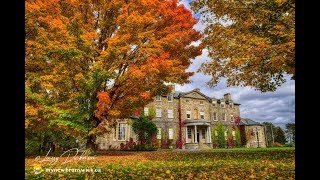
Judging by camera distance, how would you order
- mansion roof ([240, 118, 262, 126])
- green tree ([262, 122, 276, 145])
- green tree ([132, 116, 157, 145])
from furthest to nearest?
1. green tree ([262, 122, 276, 145])
2. mansion roof ([240, 118, 262, 126])
3. green tree ([132, 116, 157, 145])

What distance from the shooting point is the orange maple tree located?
1298 cm

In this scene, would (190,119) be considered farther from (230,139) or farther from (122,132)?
(122,132)

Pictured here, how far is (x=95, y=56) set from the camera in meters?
14.6

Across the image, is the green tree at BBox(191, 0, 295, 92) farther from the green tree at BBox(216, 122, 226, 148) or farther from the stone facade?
the stone facade

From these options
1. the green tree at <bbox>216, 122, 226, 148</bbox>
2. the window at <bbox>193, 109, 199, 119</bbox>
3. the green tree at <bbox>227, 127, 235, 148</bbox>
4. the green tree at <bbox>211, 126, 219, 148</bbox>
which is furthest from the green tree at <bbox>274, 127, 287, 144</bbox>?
the window at <bbox>193, 109, 199, 119</bbox>

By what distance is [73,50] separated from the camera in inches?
504

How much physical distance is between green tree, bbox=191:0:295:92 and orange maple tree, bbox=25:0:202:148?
110 inches

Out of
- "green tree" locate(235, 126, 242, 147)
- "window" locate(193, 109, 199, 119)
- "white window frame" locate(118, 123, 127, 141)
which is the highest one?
"window" locate(193, 109, 199, 119)
